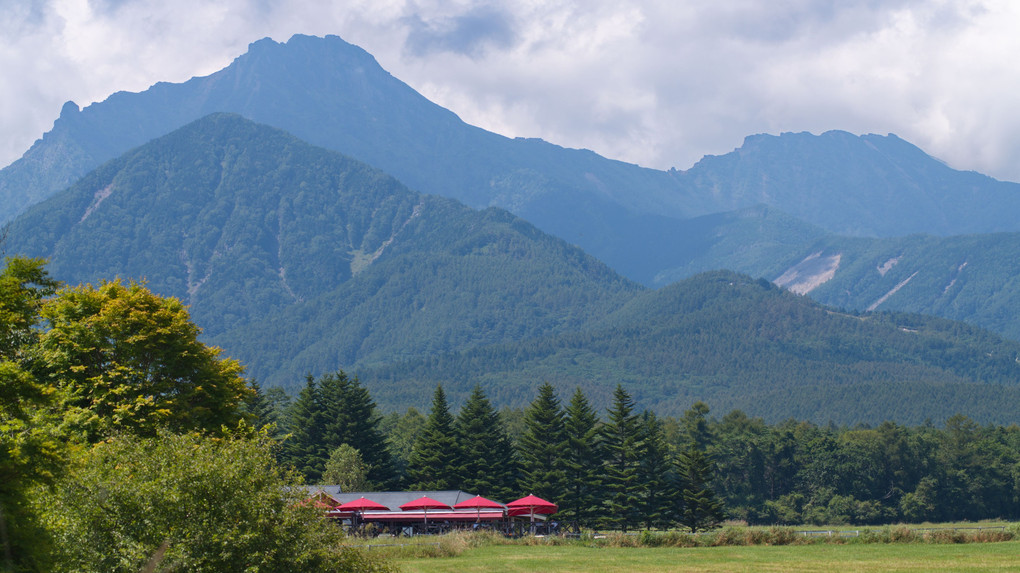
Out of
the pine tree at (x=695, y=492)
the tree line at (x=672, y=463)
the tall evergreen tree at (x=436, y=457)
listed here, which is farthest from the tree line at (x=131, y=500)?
the pine tree at (x=695, y=492)

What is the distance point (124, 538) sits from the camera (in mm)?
21453

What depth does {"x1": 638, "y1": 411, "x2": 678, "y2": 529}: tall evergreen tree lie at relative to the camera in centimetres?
8075

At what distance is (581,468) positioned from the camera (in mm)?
82438

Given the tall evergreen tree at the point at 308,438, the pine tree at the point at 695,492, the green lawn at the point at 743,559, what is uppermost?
the tall evergreen tree at the point at 308,438

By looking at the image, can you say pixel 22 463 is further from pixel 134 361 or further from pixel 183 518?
pixel 134 361

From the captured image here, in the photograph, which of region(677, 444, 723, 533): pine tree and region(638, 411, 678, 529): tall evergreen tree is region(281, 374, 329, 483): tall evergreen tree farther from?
region(677, 444, 723, 533): pine tree

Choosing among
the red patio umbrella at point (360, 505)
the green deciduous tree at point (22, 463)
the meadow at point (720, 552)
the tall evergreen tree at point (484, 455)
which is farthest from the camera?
the tall evergreen tree at point (484, 455)

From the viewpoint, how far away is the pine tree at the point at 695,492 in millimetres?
79750

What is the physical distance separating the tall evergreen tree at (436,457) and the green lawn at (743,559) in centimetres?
2518

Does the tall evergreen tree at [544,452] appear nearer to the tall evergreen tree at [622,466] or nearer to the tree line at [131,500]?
the tall evergreen tree at [622,466]

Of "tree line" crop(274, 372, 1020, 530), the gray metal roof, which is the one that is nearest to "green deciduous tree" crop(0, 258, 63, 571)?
the gray metal roof

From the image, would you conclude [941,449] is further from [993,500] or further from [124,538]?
[124,538]

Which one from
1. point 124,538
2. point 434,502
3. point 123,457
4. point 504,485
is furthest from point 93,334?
point 504,485

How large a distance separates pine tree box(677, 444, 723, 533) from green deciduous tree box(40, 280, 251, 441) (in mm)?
44859
